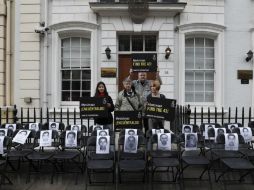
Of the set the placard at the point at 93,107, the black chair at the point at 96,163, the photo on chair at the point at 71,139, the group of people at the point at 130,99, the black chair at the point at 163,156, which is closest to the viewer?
the black chair at the point at 96,163

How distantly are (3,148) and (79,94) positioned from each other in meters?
5.77

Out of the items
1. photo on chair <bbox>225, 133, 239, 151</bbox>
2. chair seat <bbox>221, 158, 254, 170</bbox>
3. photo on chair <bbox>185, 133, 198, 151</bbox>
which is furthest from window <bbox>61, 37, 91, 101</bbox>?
chair seat <bbox>221, 158, 254, 170</bbox>

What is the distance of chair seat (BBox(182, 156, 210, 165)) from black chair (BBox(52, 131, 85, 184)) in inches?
81.1

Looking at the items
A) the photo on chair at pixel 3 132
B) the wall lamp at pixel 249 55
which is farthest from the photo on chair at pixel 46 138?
the wall lamp at pixel 249 55

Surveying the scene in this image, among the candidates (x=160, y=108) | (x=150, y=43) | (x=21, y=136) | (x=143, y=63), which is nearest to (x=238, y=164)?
(x=160, y=108)

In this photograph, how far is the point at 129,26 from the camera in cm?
1279

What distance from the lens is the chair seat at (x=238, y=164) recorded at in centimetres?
696

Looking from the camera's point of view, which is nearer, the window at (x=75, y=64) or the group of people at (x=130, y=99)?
the group of people at (x=130, y=99)

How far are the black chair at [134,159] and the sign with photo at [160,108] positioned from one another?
530mm

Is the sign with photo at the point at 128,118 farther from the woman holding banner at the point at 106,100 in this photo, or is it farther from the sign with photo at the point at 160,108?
the woman holding banner at the point at 106,100

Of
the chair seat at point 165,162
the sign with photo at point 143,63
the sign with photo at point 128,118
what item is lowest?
the chair seat at point 165,162

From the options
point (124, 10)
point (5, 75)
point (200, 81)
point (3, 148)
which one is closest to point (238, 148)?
point (3, 148)

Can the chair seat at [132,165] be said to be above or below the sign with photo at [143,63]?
below

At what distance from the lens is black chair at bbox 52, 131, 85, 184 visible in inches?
310
